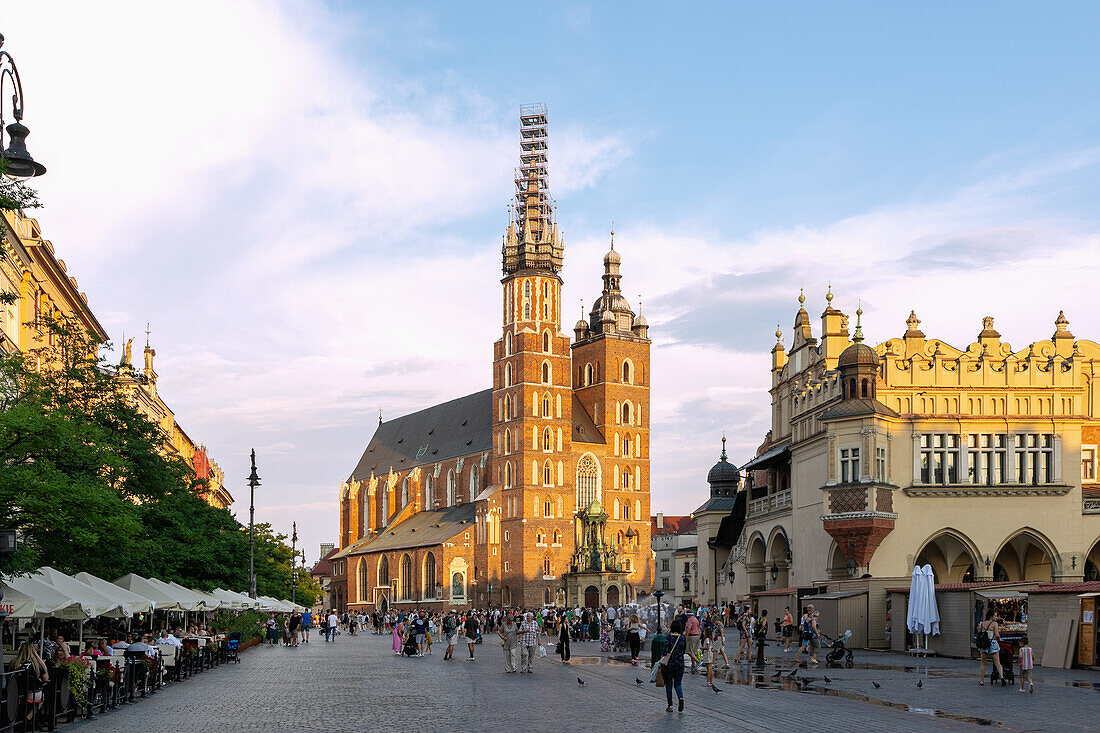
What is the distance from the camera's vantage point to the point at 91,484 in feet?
75.0

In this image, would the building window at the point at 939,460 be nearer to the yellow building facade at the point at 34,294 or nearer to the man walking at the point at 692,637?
the man walking at the point at 692,637

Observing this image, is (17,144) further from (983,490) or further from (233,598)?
(983,490)

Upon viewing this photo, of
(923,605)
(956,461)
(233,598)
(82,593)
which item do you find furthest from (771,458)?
(82,593)

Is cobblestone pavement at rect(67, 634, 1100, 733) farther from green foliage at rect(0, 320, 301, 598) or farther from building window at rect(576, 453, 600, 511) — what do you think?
Answer: building window at rect(576, 453, 600, 511)

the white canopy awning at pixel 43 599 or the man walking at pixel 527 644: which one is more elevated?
the white canopy awning at pixel 43 599

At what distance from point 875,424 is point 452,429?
9165 cm

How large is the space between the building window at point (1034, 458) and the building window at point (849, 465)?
20.2 feet

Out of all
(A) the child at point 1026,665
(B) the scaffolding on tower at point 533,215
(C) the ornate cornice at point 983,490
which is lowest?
(A) the child at point 1026,665

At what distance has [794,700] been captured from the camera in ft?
72.6

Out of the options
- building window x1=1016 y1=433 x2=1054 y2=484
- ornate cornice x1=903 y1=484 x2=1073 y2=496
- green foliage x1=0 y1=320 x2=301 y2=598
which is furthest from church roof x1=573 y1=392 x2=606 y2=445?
building window x1=1016 y1=433 x2=1054 y2=484

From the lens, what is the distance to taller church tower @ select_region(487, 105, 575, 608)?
370ft

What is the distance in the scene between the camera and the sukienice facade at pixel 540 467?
113 metres

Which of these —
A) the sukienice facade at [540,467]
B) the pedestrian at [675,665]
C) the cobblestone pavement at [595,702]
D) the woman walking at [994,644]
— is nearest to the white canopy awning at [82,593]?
the cobblestone pavement at [595,702]

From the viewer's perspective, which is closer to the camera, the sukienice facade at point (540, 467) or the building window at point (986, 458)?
the building window at point (986, 458)
